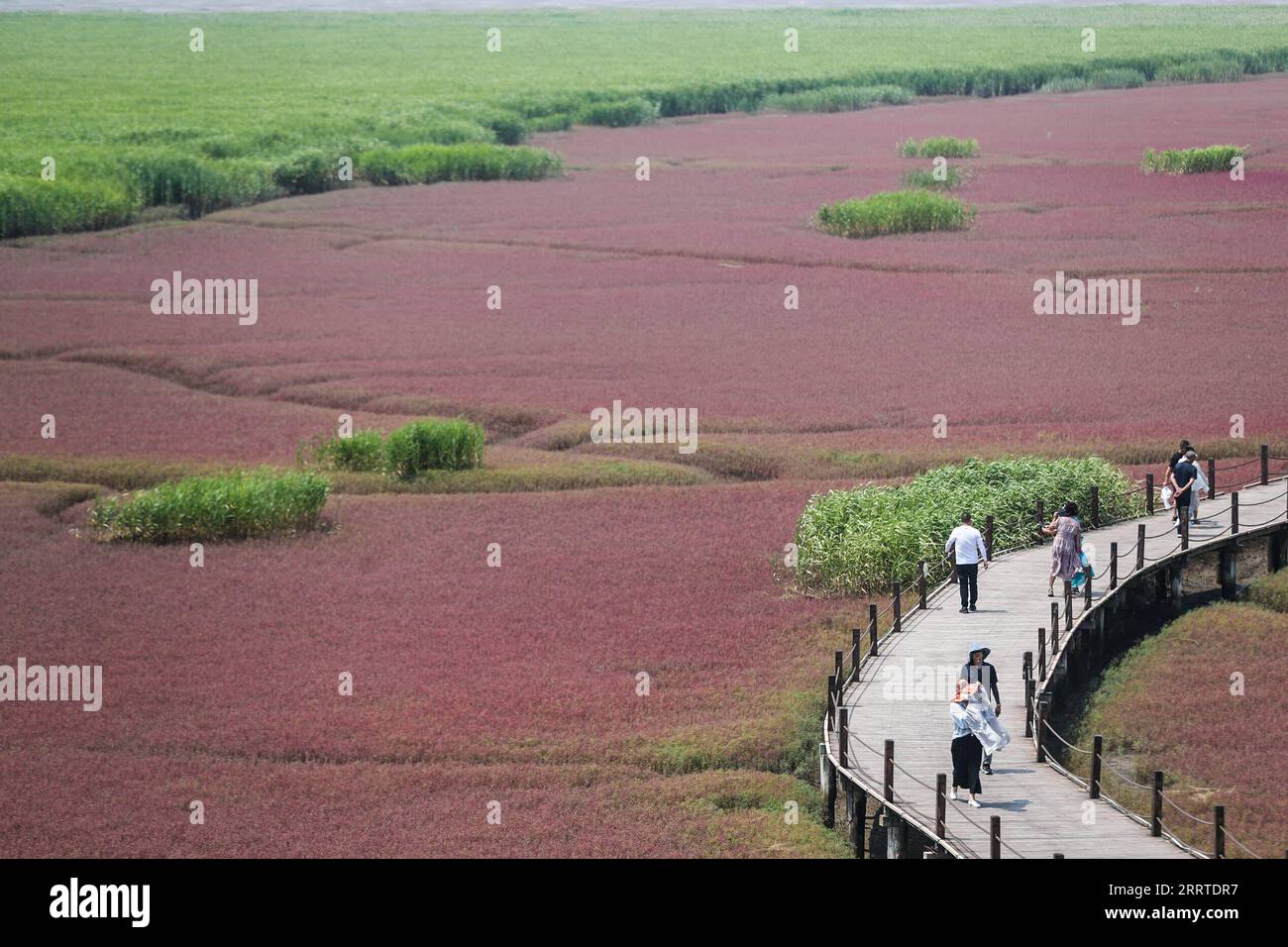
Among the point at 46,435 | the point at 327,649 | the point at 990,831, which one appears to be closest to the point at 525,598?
the point at 327,649

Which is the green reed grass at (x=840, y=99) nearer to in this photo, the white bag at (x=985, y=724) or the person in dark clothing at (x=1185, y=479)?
the person in dark clothing at (x=1185, y=479)

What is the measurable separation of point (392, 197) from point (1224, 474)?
52240 mm

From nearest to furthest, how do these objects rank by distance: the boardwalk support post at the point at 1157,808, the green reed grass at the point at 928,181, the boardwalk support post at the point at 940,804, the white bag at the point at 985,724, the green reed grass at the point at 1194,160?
the boardwalk support post at the point at 1157,808
the boardwalk support post at the point at 940,804
the white bag at the point at 985,724
the green reed grass at the point at 928,181
the green reed grass at the point at 1194,160

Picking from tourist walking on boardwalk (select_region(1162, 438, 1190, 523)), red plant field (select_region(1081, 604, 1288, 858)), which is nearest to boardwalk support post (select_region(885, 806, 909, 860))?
red plant field (select_region(1081, 604, 1288, 858))

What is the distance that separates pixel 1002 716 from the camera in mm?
19609

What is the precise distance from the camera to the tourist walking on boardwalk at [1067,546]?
22.8 meters

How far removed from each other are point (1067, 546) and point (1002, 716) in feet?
13.3

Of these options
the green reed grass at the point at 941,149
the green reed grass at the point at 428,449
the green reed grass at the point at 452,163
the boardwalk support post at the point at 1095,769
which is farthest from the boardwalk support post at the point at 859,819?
the green reed grass at the point at 941,149

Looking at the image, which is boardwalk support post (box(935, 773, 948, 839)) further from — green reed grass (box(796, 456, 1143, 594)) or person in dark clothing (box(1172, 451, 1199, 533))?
person in dark clothing (box(1172, 451, 1199, 533))

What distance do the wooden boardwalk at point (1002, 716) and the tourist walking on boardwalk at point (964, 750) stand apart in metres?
0.21

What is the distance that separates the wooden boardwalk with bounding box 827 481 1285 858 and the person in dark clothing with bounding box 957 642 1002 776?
8.1 inches

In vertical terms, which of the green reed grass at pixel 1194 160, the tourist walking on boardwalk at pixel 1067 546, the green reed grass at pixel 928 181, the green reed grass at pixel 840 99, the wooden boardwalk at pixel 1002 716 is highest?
the green reed grass at pixel 840 99

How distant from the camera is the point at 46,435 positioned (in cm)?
3672

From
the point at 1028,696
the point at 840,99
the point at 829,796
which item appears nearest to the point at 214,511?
the point at 829,796
